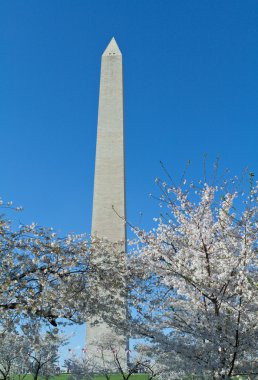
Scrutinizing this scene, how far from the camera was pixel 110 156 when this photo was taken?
73.7 feet

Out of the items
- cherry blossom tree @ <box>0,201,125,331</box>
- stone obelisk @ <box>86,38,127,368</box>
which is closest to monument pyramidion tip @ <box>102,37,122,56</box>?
stone obelisk @ <box>86,38,127,368</box>

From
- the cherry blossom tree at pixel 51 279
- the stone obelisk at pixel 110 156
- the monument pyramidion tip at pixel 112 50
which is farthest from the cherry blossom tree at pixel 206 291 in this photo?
the monument pyramidion tip at pixel 112 50

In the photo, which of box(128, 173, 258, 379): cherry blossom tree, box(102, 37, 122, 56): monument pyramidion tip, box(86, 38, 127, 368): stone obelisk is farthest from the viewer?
box(102, 37, 122, 56): monument pyramidion tip

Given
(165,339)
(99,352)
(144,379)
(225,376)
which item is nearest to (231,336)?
(225,376)

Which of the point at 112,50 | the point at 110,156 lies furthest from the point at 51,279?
the point at 112,50

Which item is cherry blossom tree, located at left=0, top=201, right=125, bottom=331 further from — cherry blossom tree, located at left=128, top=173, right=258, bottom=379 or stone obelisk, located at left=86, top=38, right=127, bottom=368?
stone obelisk, located at left=86, top=38, right=127, bottom=368

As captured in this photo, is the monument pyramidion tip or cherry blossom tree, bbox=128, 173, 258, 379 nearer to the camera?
cherry blossom tree, bbox=128, 173, 258, 379

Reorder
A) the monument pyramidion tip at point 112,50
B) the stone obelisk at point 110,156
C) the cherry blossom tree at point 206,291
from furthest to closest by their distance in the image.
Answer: the monument pyramidion tip at point 112,50, the stone obelisk at point 110,156, the cherry blossom tree at point 206,291

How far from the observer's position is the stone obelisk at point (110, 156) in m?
21.2

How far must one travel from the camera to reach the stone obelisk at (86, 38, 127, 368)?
21.2m

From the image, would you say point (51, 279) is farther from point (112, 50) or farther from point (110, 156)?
point (112, 50)

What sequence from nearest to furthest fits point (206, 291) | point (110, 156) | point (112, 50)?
point (206, 291) < point (110, 156) < point (112, 50)

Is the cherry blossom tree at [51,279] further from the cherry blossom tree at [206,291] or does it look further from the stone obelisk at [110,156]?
the stone obelisk at [110,156]

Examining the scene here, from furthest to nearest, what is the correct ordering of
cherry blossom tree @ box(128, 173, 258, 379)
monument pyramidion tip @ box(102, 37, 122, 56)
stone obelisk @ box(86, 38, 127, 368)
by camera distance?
monument pyramidion tip @ box(102, 37, 122, 56) → stone obelisk @ box(86, 38, 127, 368) → cherry blossom tree @ box(128, 173, 258, 379)
